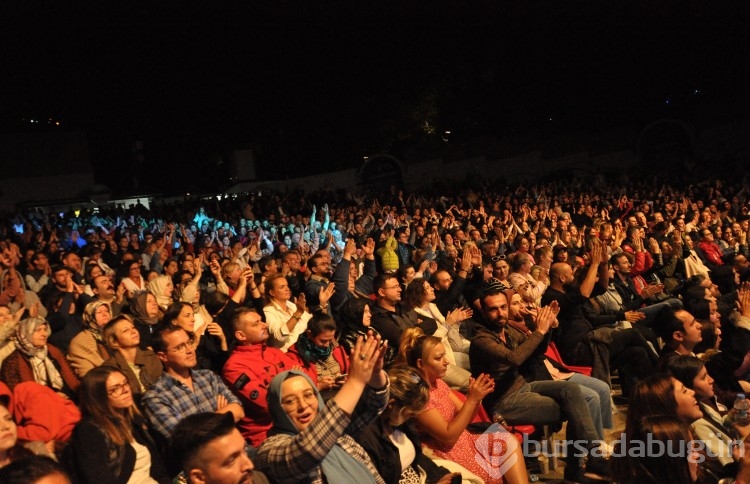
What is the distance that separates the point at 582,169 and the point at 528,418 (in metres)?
25.0

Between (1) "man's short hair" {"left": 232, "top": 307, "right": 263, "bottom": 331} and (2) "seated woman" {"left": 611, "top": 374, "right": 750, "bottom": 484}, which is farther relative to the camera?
(1) "man's short hair" {"left": 232, "top": 307, "right": 263, "bottom": 331}

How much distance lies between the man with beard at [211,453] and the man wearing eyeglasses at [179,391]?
1.17 m

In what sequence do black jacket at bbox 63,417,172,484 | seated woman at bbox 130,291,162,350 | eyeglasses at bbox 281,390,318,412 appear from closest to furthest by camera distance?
eyeglasses at bbox 281,390,318,412, black jacket at bbox 63,417,172,484, seated woman at bbox 130,291,162,350

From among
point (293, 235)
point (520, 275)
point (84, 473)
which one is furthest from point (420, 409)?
point (293, 235)

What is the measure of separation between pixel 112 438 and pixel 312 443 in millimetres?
1284

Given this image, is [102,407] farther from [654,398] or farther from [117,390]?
[654,398]

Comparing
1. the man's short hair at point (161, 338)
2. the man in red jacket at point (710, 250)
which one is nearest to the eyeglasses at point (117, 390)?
the man's short hair at point (161, 338)

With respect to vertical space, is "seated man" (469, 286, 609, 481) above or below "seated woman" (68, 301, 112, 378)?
below

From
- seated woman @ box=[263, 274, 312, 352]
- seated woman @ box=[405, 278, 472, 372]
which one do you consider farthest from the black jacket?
seated woman @ box=[405, 278, 472, 372]

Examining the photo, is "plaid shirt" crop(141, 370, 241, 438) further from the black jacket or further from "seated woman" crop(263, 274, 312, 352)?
"seated woman" crop(263, 274, 312, 352)

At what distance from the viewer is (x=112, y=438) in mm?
3338

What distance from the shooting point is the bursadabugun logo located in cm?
389

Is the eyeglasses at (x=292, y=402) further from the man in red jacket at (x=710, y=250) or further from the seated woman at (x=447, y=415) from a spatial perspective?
the man in red jacket at (x=710, y=250)

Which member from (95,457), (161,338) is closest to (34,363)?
(161,338)
